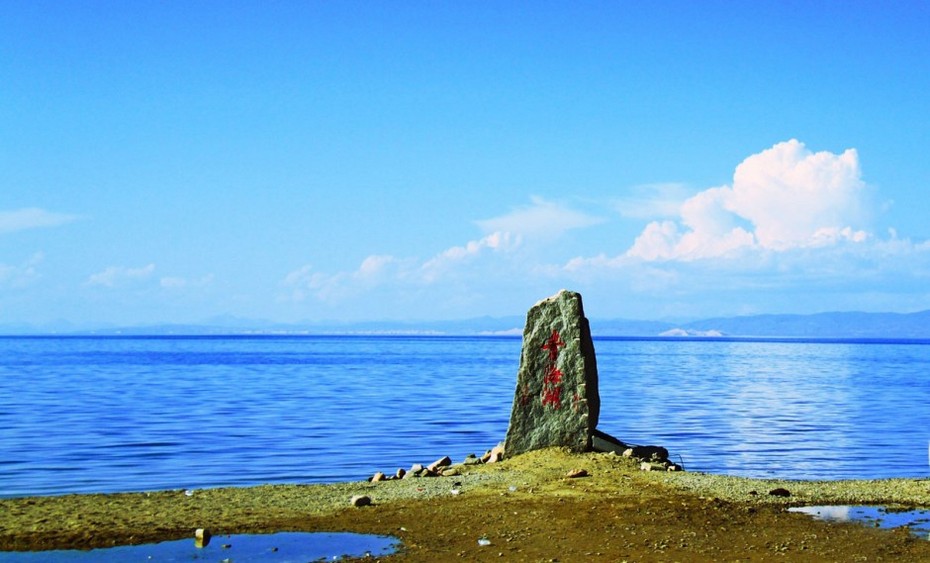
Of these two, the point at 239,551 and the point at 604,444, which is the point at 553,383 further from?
the point at 239,551

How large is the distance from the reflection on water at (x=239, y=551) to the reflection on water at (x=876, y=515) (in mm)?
5591

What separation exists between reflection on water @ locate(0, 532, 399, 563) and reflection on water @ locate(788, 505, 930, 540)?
18.3ft

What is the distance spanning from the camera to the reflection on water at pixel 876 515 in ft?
39.4

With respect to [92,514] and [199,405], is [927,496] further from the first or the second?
[199,405]

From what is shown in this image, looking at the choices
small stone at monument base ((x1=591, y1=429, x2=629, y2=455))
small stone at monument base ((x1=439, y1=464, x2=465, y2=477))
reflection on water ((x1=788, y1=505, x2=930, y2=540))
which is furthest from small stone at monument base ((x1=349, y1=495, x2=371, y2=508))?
reflection on water ((x1=788, y1=505, x2=930, y2=540))

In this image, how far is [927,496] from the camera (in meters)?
14.0

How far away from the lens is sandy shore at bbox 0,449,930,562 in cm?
1078

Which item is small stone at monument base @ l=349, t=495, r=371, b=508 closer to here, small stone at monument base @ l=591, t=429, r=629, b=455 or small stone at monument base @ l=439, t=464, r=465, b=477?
small stone at monument base @ l=439, t=464, r=465, b=477

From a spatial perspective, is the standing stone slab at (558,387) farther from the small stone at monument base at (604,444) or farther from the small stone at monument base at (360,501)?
the small stone at monument base at (360,501)

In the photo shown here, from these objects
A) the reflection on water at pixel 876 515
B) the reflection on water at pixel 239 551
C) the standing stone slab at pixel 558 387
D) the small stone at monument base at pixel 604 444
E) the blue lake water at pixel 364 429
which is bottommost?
the blue lake water at pixel 364 429

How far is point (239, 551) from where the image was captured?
10750 mm

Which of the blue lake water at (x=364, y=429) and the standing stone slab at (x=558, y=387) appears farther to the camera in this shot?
the blue lake water at (x=364, y=429)

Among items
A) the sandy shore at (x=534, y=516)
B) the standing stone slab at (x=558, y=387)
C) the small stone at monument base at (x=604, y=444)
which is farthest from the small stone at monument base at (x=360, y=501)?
the small stone at monument base at (x=604, y=444)

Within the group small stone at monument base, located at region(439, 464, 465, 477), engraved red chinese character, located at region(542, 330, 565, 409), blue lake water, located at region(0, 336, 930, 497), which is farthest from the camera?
blue lake water, located at region(0, 336, 930, 497)
